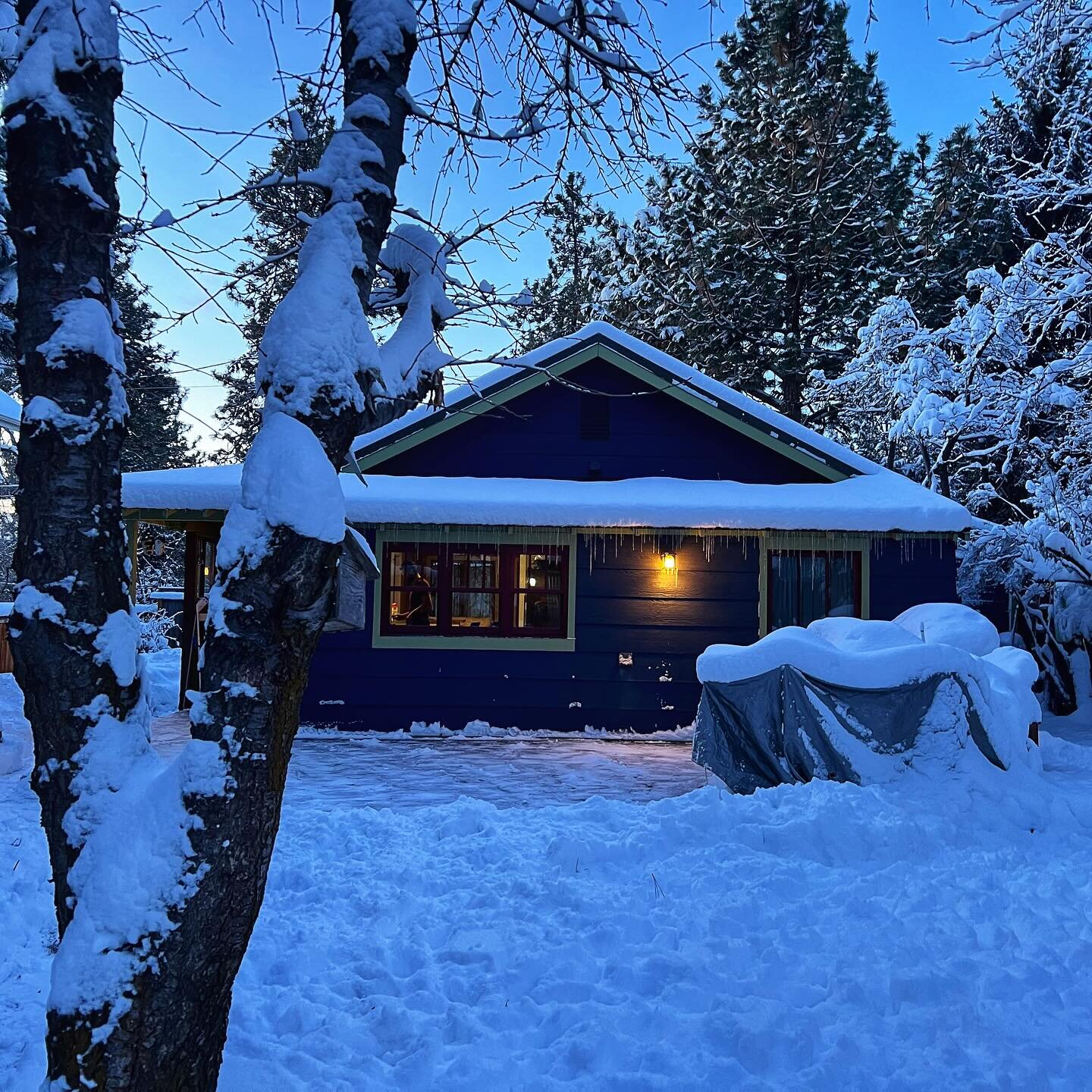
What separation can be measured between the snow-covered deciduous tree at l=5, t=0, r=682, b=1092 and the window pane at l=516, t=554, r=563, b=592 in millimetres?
8554

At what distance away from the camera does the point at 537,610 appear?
1091 centimetres

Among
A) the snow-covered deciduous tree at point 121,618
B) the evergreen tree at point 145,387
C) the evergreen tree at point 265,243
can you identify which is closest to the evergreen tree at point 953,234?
the evergreen tree at point 145,387

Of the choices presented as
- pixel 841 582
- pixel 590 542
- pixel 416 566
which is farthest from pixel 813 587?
pixel 416 566

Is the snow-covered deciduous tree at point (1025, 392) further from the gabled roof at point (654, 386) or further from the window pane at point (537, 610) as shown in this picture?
the window pane at point (537, 610)

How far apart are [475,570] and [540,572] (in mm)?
868

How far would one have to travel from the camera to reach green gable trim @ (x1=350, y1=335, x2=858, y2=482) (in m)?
10.9

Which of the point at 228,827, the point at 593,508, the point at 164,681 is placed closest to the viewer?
the point at 228,827

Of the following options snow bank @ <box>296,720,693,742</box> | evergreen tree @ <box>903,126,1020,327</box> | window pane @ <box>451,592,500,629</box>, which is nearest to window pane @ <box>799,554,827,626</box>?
snow bank @ <box>296,720,693,742</box>

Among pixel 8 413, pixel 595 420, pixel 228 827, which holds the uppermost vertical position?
pixel 595 420

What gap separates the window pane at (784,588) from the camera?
10953 millimetres

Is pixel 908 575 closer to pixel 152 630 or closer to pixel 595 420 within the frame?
pixel 595 420

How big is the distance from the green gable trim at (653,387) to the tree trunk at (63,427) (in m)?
8.62

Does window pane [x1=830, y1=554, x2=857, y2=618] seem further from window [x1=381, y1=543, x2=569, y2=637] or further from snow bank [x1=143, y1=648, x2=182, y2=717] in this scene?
snow bank [x1=143, y1=648, x2=182, y2=717]

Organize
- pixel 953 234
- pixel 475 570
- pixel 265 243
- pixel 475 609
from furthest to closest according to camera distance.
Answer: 1. pixel 953 234
2. pixel 475 570
3. pixel 475 609
4. pixel 265 243
